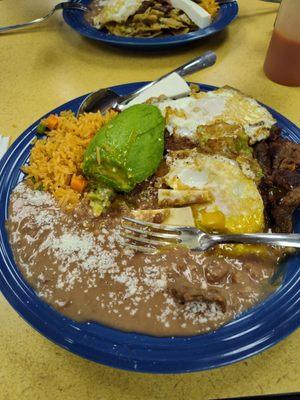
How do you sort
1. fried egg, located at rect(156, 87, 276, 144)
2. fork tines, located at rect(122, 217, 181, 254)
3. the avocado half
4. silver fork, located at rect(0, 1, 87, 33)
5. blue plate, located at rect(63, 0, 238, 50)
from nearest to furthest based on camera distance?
fork tines, located at rect(122, 217, 181, 254) < the avocado half < fried egg, located at rect(156, 87, 276, 144) < blue plate, located at rect(63, 0, 238, 50) < silver fork, located at rect(0, 1, 87, 33)

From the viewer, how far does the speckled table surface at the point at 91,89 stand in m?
0.94

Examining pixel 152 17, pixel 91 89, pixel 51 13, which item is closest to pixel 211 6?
pixel 152 17

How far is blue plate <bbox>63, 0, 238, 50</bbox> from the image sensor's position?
6.53 ft

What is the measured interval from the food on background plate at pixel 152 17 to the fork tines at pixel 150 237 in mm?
1397

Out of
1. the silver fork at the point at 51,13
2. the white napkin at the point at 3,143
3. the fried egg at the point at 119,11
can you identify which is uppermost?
the silver fork at the point at 51,13

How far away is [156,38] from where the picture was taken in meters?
2.03

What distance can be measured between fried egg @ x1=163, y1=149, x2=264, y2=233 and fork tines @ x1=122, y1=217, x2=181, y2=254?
0.33 ft

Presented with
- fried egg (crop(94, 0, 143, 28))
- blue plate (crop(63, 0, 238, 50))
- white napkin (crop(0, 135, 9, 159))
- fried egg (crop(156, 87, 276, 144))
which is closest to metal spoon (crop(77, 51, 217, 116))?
fried egg (crop(156, 87, 276, 144))

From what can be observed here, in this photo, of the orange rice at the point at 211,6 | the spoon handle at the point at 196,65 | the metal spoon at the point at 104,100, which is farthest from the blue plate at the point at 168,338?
the orange rice at the point at 211,6

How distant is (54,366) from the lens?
98 cm

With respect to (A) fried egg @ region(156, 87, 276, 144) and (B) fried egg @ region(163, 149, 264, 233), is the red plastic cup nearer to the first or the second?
(A) fried egg @ region(156, 87, 276, 144)

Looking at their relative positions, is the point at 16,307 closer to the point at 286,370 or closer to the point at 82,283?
the point at 82,283

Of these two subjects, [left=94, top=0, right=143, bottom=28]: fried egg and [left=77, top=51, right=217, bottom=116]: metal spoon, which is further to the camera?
[left=94, top=0, right=143, bottom=28]: fried egg

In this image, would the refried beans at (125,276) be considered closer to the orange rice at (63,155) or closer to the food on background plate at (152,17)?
the orange rice at (63,155)
